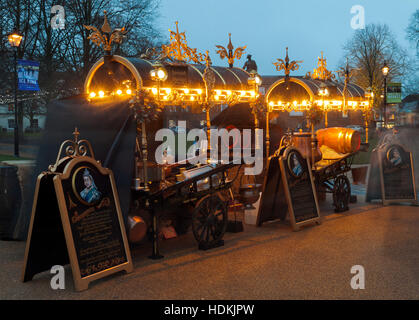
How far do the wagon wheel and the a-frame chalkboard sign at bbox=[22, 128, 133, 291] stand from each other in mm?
1349

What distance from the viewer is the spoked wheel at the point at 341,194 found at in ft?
31.3

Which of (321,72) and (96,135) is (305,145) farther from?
(96,135)

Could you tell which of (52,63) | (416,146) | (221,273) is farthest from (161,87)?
(416,146)

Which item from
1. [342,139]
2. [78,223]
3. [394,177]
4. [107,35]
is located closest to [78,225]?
[78,223]

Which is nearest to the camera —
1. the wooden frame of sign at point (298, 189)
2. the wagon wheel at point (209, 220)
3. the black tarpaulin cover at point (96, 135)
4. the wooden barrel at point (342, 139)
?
the black tarpaulin cover at point (96, 135)

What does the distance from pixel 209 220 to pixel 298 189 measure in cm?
221

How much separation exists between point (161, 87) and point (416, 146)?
62.9 feet

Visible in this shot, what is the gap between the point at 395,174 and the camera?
1021 cm

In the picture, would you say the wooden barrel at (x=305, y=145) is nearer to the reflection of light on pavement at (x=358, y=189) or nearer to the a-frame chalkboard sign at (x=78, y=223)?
the reflection of light on pavement at (x=358, y=189)

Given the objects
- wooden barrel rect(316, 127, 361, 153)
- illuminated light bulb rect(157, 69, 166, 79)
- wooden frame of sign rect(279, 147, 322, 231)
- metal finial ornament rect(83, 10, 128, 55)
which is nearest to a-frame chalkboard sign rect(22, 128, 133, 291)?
illuminated light bulb rect(157, 69, 166, 79)

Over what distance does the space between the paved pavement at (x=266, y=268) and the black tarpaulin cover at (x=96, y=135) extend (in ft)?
3.21

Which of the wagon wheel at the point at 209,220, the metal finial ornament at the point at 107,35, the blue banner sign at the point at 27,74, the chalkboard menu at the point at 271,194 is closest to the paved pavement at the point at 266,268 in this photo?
the wagon wheel at the point at 209,220
